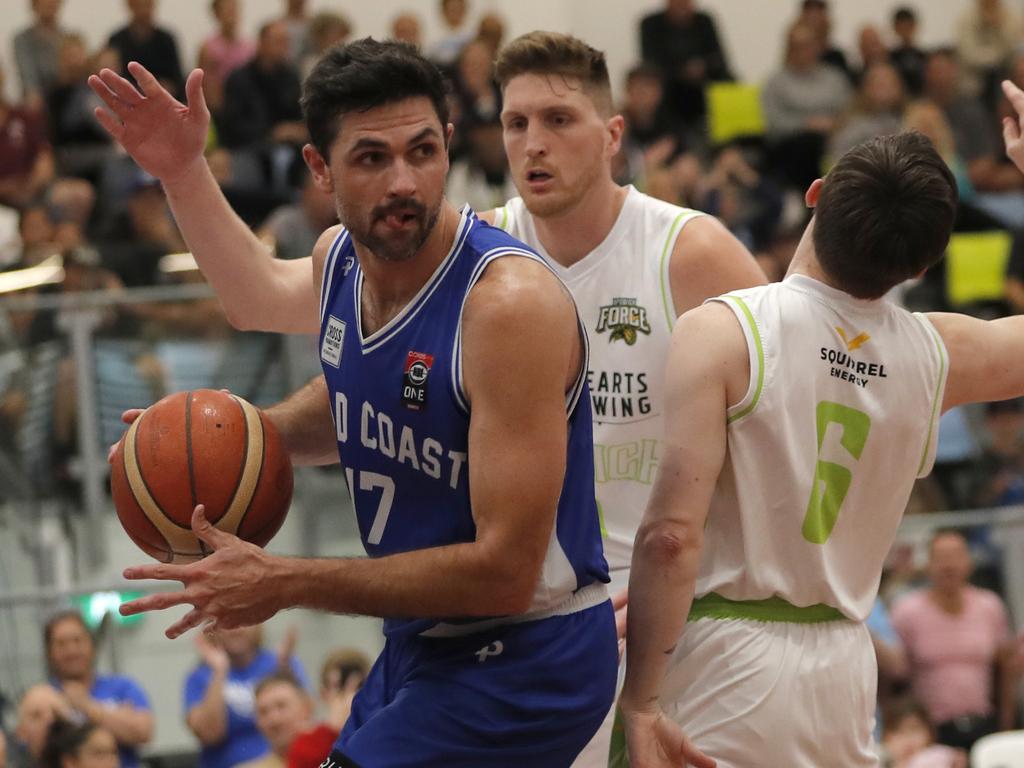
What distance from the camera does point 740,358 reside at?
12.2 ft

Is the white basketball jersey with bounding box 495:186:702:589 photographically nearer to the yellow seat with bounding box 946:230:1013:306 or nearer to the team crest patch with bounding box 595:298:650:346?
the team crest patch with bounding box 595:298:650:346

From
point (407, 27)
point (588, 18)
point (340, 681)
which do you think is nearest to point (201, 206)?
point (340, 681)

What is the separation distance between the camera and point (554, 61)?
16.6 feet

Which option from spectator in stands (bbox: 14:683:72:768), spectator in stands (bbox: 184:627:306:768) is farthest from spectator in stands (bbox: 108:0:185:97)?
spectator in stands (bbox: 14:683:72:768)

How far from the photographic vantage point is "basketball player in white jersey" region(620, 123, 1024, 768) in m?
3.72

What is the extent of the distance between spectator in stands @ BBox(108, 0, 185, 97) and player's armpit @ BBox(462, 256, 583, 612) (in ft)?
35.4

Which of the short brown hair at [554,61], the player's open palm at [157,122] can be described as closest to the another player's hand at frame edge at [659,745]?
the player's open palm at [157,122]

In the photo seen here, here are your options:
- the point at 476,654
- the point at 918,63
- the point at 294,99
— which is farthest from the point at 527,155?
the point at 918,63

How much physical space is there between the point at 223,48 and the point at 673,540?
1183 cm

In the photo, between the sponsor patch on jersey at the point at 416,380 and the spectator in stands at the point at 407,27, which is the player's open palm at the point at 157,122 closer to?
the sponsor patch on jersey at the point at 416,380

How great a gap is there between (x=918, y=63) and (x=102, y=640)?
10.5 meters

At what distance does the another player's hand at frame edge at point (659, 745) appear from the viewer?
376 centimetres

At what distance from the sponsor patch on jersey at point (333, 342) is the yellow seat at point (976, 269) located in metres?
9.17

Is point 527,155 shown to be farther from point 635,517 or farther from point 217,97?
point 217,97
